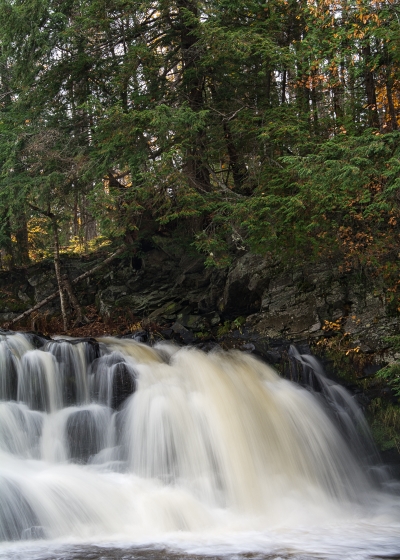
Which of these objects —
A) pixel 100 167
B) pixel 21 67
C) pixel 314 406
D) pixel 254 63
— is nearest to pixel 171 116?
pixel 100 167

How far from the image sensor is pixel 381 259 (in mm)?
9383

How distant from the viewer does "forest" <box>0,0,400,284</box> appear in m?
9.10

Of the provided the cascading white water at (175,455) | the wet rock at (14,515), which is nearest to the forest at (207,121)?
the cascading white water at (175,455)

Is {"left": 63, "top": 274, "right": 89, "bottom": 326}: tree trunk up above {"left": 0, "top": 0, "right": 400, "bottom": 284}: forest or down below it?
below

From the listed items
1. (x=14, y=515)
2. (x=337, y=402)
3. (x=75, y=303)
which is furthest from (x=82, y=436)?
(x=75, y=303)

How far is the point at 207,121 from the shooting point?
10766 millimetres

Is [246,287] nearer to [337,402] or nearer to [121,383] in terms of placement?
[337,402]

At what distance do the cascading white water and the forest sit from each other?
2719 millimetres

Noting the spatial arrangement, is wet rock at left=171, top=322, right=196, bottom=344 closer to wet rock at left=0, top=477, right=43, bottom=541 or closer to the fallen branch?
the fallen branch

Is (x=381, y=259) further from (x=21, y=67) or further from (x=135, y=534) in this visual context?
(x=21, y=67)

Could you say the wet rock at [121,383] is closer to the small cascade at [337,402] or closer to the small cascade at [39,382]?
the small cascade at [39,382]

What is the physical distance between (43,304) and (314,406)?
286 inches

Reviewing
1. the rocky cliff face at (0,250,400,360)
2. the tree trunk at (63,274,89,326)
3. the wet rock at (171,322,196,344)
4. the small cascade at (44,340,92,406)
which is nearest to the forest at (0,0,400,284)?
the rocky cliff face at (0,250,400,360)

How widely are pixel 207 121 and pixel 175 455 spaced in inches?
Result: 265
